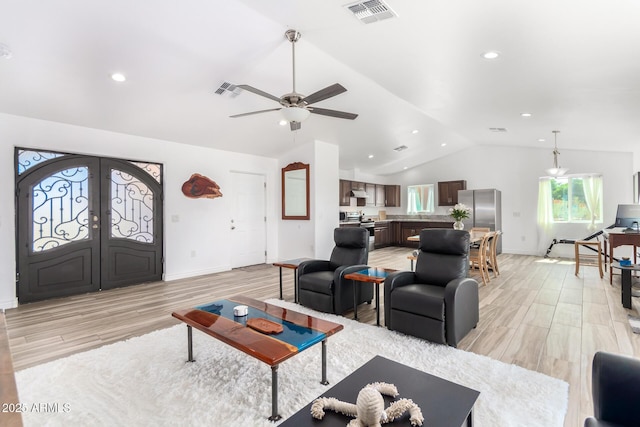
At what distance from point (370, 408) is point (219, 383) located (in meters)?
1.55

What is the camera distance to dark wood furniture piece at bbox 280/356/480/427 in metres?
1.32

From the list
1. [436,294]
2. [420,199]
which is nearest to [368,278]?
[436,294]

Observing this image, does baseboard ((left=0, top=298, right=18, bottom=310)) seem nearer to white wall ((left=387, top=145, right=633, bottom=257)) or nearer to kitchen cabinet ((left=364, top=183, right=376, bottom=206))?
kitchen cabinet ((left=364, top=183, right=376, bottom=206))

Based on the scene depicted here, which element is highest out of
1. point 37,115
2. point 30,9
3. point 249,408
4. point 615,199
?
point 30,9

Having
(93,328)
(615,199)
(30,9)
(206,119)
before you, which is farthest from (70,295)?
(615,199)

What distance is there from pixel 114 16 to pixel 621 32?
13.7 feet

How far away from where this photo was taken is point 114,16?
2791 millimetres

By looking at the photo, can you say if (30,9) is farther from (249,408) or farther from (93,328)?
(249,408)

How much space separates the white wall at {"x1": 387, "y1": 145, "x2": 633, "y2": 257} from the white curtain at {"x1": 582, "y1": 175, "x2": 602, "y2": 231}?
0.38 ft

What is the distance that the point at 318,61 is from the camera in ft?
12.8

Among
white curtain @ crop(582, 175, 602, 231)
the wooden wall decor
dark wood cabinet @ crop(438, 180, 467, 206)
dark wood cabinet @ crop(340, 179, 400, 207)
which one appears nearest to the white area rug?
the wooden wall decor

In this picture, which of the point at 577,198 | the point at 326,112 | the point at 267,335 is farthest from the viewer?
the point at 577,198

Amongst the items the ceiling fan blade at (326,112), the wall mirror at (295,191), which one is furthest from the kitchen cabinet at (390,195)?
the ceiling fan blade at (326,112)

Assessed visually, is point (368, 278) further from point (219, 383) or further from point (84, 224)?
point (84, 224)
